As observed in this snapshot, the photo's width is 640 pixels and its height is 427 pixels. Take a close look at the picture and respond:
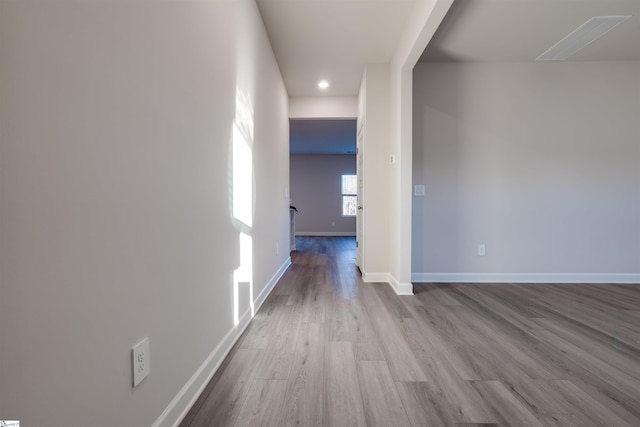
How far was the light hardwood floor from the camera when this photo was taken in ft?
3.86

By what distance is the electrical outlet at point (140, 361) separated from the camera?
2.85 ft

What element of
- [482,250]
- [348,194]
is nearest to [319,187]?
[348,194]

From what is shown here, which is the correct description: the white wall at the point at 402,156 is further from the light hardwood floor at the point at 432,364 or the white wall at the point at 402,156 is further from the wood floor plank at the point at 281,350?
the wood floor plank at the point at 281,350

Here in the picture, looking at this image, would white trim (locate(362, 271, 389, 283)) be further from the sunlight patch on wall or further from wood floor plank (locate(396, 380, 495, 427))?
wood floor plank (locate(396, 380, 495, 427))

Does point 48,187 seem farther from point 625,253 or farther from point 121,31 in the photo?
point 625,253

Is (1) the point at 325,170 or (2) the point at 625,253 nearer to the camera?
(2) the point at 625,253

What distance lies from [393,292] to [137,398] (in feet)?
8.10

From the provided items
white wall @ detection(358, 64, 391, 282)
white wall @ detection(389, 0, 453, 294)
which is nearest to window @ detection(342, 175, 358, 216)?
white wall @ detection(358, 64, 391, 282)

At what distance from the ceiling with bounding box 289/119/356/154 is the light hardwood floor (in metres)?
3.83

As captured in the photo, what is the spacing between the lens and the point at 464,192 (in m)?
3.34

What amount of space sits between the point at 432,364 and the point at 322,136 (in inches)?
236

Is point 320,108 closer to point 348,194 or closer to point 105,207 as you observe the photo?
point 105,207

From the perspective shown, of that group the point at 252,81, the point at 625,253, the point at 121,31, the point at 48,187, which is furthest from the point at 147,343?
the point at 625,253

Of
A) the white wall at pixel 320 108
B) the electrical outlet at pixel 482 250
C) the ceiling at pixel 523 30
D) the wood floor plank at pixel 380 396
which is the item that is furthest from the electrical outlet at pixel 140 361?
the white wall at pixel 320 108
